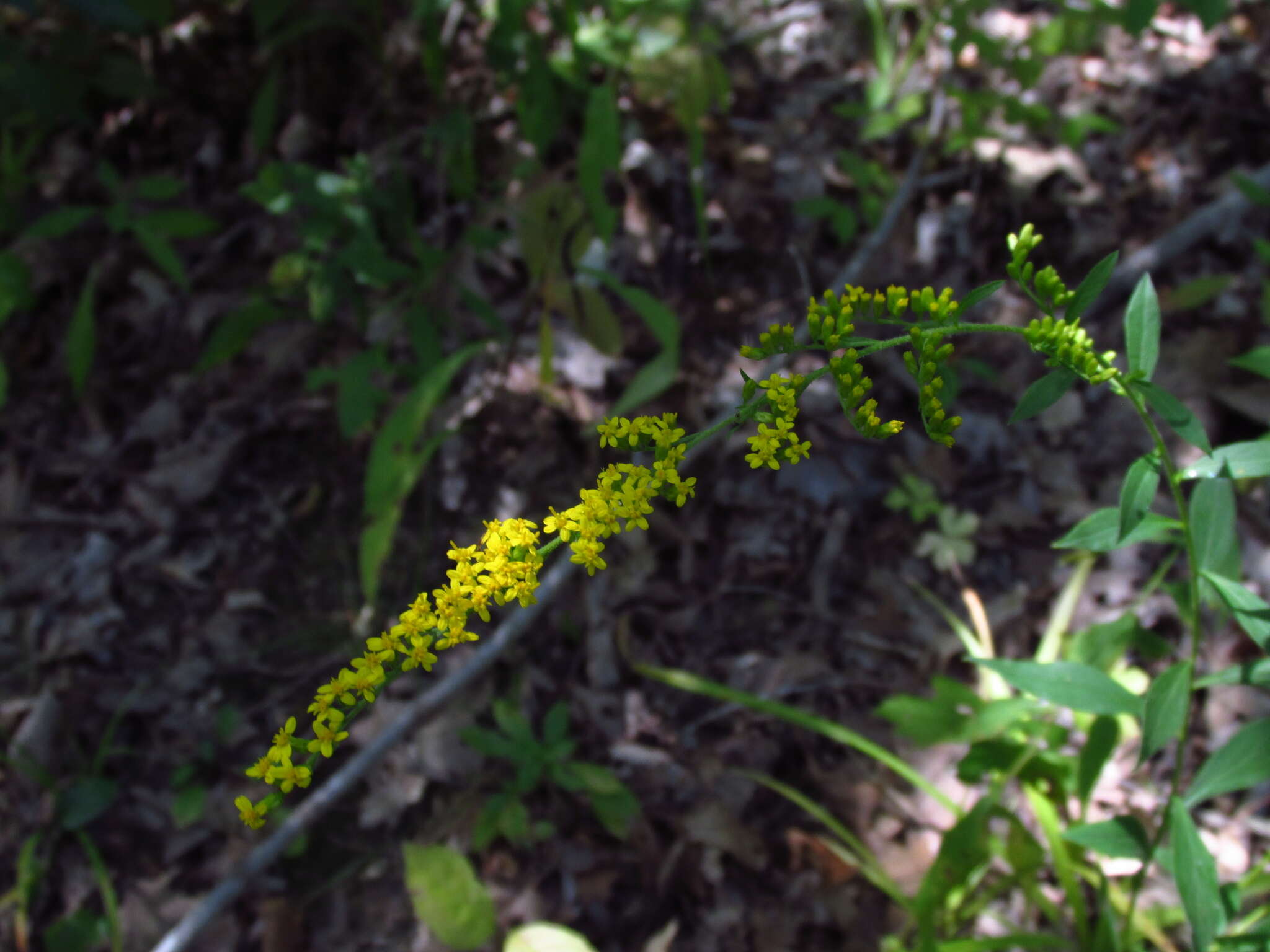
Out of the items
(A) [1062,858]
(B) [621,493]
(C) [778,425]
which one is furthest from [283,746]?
(A) [1062,858]

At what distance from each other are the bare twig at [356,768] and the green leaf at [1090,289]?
1614 millimetres

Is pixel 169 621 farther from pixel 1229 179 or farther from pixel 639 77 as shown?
pixel 1229 179

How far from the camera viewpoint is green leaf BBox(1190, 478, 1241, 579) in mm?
1660

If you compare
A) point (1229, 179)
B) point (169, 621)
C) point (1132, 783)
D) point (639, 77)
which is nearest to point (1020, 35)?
point (1229, 179)

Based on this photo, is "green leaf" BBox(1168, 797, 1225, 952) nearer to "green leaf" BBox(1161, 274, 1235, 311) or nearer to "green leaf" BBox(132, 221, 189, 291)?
"green leaf" BBox(1161, 274, 1235, 311)

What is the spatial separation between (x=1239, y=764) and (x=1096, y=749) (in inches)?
14.1

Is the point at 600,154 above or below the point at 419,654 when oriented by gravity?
above

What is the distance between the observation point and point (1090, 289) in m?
1.29

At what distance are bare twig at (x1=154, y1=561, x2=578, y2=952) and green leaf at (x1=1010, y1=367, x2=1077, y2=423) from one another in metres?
1.55

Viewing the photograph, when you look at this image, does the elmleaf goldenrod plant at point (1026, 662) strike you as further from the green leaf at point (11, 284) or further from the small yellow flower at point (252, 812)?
the green leaf at point (11, 284)

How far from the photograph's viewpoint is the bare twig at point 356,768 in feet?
8.09

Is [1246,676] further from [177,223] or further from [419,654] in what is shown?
[177,223]

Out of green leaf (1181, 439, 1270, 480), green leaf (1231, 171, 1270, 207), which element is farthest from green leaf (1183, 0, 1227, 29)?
green leaf (1181, 439, 1270, 480)

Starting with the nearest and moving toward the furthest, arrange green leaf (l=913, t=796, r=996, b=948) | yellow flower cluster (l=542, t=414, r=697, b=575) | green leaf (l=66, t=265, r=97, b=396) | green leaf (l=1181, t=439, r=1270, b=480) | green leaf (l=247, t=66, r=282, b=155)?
yellow flower cluster (l=542, t=414, r=697, b=575)
green leaf (l=1181, t=439, r=1270, b=480)
green leaf (l=913, t=796, r=996, b=948)
green leaf (l=66, t=265, r=97, b=396)
green leaf (l=247, t=66, r=282, b=155)
